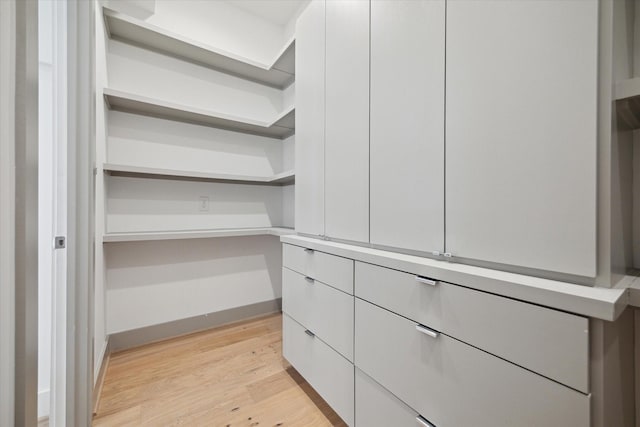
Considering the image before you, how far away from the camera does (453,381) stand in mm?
754

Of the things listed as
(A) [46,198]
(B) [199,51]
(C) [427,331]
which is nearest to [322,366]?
(C) [427,331]

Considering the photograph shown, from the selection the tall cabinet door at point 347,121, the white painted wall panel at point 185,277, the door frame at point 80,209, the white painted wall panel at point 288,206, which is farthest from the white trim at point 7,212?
the white painted wall panel at point 288,206

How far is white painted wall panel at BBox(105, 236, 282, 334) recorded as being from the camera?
189 cm

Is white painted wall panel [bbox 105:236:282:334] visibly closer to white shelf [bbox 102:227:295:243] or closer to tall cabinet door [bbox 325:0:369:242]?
white shelf [bbox 102:227:295:243]

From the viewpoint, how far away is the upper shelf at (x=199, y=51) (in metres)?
1.72

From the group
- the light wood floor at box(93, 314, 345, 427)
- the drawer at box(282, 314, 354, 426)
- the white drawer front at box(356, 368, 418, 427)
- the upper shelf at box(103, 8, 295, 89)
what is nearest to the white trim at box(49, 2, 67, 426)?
the light wood floor at box(93, 314, 345, 427)

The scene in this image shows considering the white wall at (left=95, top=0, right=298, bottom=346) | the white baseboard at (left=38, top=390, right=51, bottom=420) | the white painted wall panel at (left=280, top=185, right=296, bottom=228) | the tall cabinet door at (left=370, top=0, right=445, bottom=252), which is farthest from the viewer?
the white painted wall panel at (left=280, top=185, right=296, bottom=228)

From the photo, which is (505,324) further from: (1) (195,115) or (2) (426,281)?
(1) (195,115)

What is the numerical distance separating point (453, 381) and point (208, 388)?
1.40m

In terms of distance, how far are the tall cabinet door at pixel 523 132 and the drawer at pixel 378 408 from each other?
61 centimetres

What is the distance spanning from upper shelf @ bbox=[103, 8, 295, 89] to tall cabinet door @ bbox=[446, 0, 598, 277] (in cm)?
151

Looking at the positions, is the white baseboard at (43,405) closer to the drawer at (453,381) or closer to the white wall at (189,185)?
the white wall at (189,185)

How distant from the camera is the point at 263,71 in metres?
2.30

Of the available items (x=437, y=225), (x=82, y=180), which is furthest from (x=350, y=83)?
(x=82, y=180)
